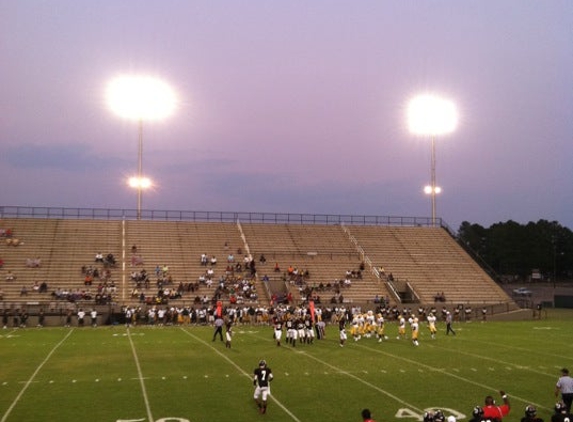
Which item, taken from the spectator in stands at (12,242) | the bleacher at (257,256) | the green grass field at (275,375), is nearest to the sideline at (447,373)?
the green grass field at (275,375)

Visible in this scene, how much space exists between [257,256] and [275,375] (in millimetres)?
33809

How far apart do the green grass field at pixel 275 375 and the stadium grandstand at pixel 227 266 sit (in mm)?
13372

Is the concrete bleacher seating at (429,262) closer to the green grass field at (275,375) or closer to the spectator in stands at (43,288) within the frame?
A: the green grass field at (275,375)

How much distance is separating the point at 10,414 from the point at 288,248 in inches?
1635

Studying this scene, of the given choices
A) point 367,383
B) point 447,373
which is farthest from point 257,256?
point 367,383

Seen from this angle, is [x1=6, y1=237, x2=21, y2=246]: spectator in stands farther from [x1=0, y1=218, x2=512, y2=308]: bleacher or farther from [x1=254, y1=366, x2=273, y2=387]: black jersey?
[x1=254, y1=366, x2=273, y2=387]: black jersey

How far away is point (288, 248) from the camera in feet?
183

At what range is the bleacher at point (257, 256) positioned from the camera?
4706 centimetres

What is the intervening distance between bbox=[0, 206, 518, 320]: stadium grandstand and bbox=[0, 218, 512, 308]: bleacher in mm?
83

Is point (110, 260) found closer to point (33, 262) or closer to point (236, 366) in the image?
point (33, 262)

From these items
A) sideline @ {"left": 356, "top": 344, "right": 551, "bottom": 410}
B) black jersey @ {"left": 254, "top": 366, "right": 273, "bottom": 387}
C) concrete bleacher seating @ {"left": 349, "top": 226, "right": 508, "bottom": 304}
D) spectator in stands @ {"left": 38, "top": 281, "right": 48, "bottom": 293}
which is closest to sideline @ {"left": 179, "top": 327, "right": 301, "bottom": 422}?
black jersey @ {"left": 254, "top": 366, "right": 273, "bottom": 387}

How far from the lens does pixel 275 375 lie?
19734 millimetres

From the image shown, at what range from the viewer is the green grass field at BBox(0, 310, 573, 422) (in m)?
14.9

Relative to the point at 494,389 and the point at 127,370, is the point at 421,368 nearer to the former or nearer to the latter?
the point at 494,389
